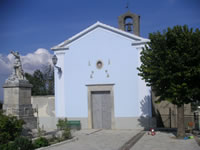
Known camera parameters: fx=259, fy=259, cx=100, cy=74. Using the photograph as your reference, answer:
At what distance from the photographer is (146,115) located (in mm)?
15195

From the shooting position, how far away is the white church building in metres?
15.5

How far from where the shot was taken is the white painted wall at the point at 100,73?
15.5 meters

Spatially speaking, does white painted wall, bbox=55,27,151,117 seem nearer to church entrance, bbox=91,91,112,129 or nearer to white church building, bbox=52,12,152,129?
white church building, bbox=52,12,152,129

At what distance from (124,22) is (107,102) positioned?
18.5 ft

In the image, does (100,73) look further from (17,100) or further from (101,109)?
(17,100)

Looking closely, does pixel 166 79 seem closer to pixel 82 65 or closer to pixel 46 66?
pixel 82 65

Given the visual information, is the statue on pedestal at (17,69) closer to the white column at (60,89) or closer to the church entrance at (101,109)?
the white column at (60,89)

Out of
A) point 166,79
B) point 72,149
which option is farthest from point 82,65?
point 72,149

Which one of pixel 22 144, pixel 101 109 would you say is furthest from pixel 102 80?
pixel 22 144

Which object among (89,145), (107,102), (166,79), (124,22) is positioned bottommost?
(89,145)

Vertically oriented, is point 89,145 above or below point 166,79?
below

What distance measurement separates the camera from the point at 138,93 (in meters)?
15.4

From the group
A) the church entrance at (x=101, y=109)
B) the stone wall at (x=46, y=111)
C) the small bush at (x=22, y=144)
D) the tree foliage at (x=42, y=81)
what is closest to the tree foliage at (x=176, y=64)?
the church entrance at (x=101, y=109)

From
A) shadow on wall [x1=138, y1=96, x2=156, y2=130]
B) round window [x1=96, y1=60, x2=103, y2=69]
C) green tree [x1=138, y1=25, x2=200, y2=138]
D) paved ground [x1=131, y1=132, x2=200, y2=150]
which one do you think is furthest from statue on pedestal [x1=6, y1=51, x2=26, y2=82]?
shadow on wall [x1=138, y1=96, x2=156, y2=130]
